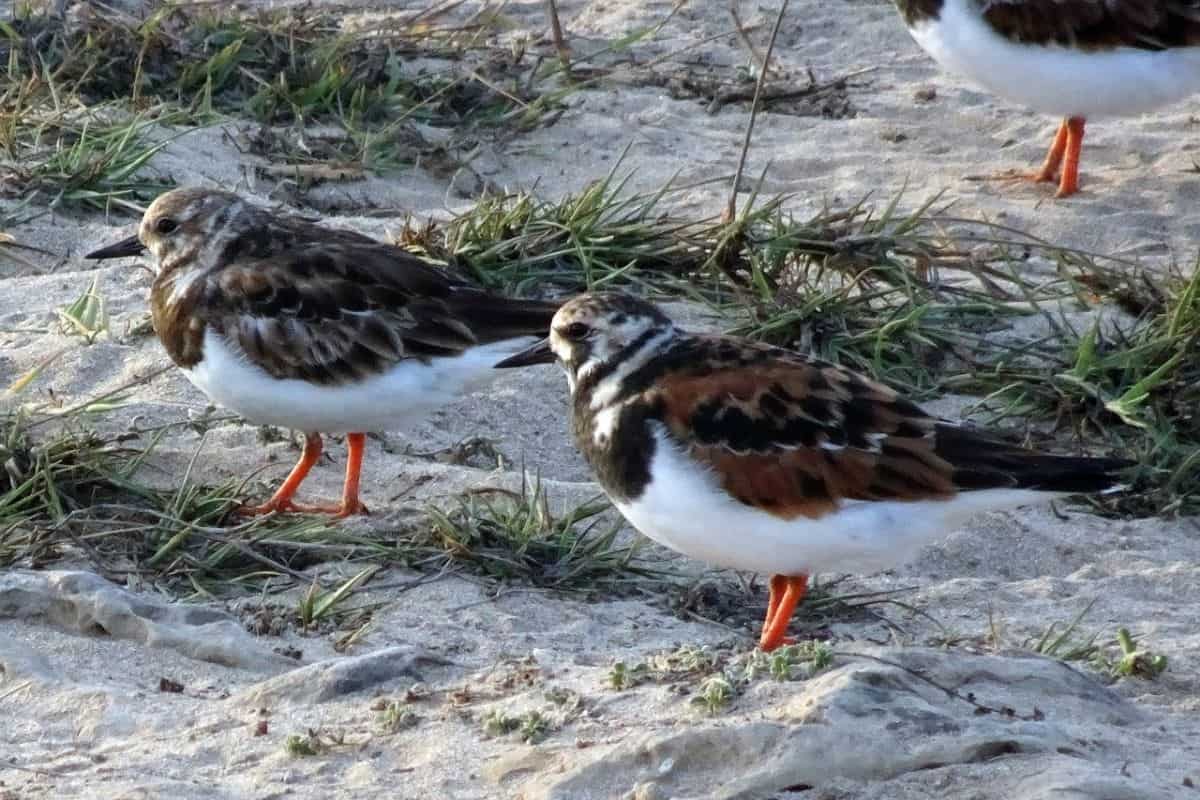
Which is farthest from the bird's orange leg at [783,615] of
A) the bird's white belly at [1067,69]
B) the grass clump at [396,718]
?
the bird's white belly at [1067,69]

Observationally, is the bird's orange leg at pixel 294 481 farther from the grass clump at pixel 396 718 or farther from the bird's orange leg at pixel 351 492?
the grass clump at pixel 396 718

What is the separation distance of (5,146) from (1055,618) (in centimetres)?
409

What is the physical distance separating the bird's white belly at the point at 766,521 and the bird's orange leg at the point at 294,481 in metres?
1.38

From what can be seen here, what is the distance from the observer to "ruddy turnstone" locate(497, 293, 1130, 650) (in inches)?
160

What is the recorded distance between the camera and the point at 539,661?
13.3ft

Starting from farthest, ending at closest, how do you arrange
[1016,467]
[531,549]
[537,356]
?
1. [531,549]
2. [537,356]
3. [1016,467]

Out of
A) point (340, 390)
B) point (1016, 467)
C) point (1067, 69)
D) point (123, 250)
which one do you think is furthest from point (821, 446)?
point (1067, 69)

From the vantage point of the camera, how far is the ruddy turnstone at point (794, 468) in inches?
160

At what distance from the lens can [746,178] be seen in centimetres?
763

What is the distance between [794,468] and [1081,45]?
13.1 ft

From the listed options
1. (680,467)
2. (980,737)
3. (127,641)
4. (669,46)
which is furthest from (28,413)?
(669,46)

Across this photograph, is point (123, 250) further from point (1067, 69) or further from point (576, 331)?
point (1067, 69)

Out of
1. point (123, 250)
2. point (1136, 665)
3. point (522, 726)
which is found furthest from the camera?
point (123, 250)

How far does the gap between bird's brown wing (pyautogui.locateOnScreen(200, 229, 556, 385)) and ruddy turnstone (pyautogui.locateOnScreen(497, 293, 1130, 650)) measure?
98 centimetres
